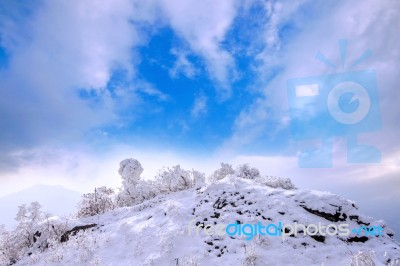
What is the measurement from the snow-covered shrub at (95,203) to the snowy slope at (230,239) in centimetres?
613

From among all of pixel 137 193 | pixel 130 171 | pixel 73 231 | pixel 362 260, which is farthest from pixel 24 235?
pixel 362 260

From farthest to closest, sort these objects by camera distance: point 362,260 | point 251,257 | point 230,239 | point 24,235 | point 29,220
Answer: point 29,220 → point 24,235 → point 230,239 → point 251,257 → point 362,260

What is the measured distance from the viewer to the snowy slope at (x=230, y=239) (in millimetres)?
9000

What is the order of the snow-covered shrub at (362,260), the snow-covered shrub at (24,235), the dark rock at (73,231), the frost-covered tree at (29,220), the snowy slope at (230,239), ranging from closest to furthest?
1. the snow-covered shrub at (362,260)
2. the snowy slope at (230,239)
3. the snow-covered shrub at (24,235)
4. the dark rock at (73,231)
5. the frost-covered tree at (29,220)

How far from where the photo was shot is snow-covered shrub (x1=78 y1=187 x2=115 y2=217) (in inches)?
833

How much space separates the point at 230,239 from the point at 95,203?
15078 mm

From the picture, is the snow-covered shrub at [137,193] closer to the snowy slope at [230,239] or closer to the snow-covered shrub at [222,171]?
the snow-covered shrub at [222,171]

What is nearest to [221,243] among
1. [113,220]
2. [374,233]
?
[374,233]

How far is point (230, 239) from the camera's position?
10383 millimetres

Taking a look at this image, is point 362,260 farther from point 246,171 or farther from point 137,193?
point 137,193

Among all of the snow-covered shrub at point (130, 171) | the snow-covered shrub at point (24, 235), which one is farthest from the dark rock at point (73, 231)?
the snow-covered shrub at point (130, 171)

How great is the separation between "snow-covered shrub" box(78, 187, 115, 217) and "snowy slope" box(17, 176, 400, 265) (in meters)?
6.13

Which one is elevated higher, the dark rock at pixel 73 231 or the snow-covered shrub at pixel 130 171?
the snow-covered shrub at pixel 130 171

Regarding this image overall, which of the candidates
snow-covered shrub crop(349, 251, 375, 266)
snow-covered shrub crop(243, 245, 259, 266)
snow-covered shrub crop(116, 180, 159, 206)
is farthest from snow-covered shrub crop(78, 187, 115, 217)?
snow-covered shrub crop(349, 251, 375, 266)
